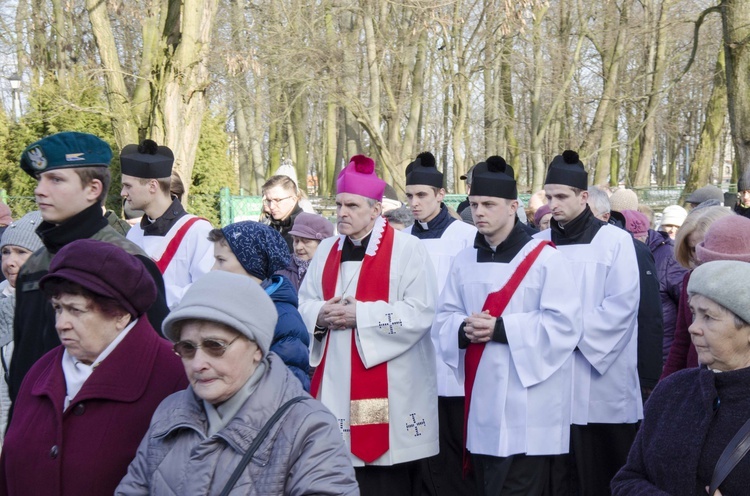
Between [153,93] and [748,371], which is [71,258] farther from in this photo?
[153,93]

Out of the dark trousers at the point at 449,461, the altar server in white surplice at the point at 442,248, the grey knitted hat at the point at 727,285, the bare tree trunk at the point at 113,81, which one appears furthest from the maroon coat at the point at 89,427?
the bare tree trunk at the point at 113,81

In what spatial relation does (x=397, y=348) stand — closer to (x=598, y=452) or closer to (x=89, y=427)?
(x=598, y=452)

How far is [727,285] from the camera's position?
3512 mm

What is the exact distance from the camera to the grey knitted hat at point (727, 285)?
3490mm

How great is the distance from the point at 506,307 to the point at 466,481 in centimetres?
144

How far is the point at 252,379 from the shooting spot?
10.2 feet

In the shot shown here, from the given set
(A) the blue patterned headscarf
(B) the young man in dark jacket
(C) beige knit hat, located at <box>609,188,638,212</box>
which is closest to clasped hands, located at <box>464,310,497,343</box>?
(A) the blue patterned headscarf

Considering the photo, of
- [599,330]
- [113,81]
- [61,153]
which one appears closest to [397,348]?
[599,330]

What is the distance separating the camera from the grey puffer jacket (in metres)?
2.94

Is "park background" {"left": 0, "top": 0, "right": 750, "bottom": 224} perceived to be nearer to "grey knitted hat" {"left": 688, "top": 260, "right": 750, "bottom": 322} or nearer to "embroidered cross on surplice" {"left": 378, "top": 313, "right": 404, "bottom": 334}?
"embroidered cross on surplice" {"left": 378, "top": 313, "right": 404, "bottom": 334}

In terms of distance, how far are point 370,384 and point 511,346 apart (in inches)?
32.1

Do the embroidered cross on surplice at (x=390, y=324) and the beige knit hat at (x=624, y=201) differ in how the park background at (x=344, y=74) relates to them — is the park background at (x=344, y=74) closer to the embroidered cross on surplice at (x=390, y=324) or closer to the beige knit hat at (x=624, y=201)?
the beige knit hat at (x=624, y=201)

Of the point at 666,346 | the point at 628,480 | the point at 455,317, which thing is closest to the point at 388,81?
the point at 666,346

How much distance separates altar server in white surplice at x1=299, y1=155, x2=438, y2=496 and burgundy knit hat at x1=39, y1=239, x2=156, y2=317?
2.35 metres
